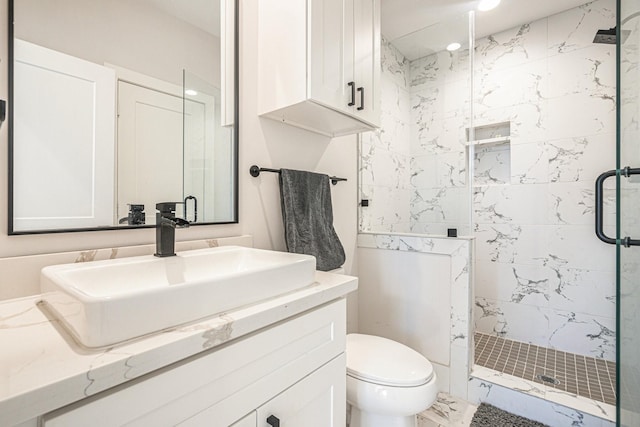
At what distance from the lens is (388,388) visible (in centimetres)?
113

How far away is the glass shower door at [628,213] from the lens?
118 cm

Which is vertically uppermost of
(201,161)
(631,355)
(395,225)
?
(201,161)

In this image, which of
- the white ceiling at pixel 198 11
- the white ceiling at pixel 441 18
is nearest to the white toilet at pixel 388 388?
the white ceiling at pixel 198 11

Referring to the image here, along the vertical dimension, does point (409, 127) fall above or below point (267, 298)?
above

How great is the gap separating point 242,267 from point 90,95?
0.71m

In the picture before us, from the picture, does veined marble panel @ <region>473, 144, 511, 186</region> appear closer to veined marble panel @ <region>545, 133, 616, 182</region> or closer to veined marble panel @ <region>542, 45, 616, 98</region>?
veined marble panel @ <region>545, 133, 616, 182</region>

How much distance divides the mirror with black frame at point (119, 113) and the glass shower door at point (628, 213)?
1599 millimetres

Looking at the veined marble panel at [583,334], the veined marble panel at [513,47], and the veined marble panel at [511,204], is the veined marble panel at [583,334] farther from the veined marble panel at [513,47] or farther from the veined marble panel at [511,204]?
the veined marble panel at [513,47]

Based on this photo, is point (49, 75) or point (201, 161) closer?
point (49, 75)

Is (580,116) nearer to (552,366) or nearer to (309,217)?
(552,366)

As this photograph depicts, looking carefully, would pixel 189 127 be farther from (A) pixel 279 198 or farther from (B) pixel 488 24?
(B) pixel 488 24

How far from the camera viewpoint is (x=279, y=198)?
1446 millimetres

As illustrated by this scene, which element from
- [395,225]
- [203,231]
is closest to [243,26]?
[203,231]

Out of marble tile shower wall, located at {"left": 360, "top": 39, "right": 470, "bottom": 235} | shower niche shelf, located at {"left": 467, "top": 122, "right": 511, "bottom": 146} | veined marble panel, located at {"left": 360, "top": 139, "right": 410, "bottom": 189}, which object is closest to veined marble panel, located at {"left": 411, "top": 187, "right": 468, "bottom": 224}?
marble tile shower wall, located at {"left": 360, "top": 39, "right": 470, "bottom": 235}
